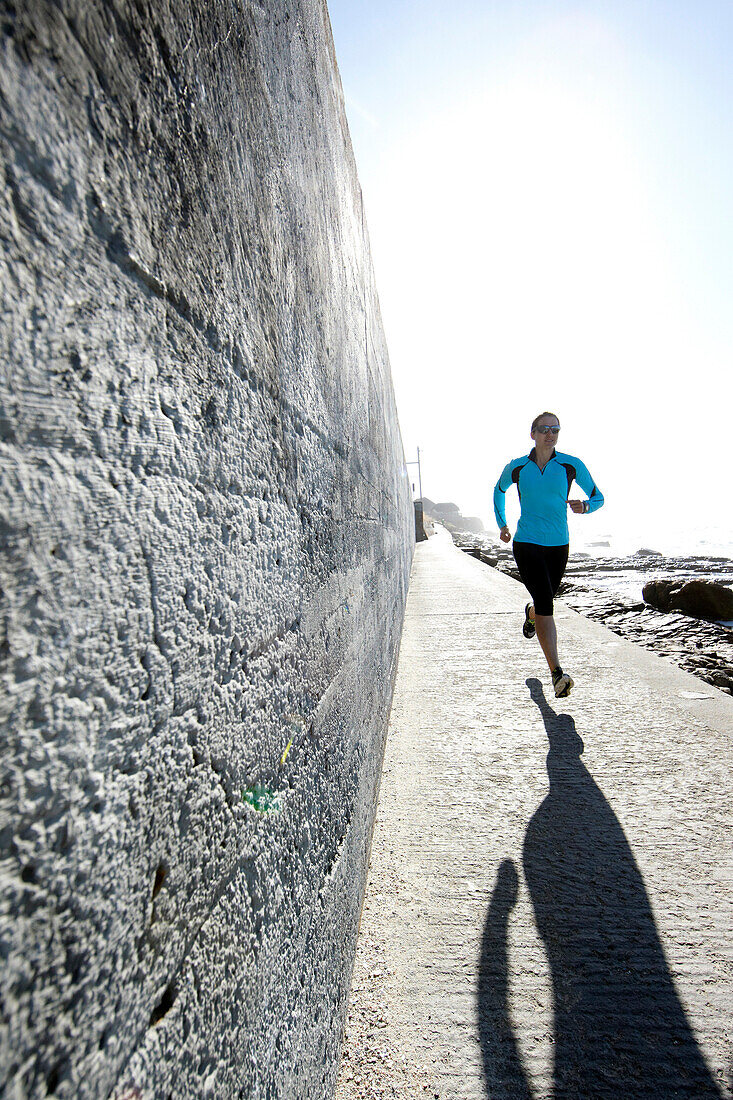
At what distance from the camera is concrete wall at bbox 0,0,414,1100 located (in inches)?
15.9

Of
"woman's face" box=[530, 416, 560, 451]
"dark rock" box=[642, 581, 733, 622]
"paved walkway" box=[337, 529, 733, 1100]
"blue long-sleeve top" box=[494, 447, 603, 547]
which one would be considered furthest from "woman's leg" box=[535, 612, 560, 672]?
"dark rock" box=[642, 581, 733, 622]

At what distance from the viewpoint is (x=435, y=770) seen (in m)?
2.52

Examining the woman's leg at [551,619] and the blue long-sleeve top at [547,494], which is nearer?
the woman's leg at [551,619]

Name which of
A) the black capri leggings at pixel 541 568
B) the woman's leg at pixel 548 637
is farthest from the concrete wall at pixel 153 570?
the black capri leggings at pixel 541 568

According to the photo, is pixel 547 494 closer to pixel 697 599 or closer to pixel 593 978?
pixel 593 978

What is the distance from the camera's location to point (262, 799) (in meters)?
0.82

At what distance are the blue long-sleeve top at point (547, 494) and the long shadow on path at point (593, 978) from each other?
1892 millimetres

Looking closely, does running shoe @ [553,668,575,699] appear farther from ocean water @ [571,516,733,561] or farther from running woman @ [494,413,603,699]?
ocean water @ [571,516,733,561]

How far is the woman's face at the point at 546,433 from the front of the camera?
3594mm

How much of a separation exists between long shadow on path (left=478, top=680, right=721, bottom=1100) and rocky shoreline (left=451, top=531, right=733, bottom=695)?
8.07 feet

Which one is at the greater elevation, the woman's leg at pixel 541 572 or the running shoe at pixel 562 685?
the woman's leg at pixel 541 572

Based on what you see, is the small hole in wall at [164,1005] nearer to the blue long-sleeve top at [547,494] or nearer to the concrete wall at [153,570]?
the concrete wall at [153,570]

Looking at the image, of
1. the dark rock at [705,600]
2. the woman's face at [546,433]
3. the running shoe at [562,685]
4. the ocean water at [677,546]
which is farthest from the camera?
the ocean water at [677,546]

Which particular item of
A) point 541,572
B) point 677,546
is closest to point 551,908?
point 541,572
